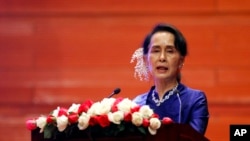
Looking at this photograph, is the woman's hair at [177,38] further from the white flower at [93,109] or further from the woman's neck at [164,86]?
the white flower at [93,109]

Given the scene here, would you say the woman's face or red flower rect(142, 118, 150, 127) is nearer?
red flower rect(142, 118, 150, 127)

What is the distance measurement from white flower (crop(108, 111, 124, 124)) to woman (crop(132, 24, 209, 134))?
1.67ft

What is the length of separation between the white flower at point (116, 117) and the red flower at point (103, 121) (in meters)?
0.01

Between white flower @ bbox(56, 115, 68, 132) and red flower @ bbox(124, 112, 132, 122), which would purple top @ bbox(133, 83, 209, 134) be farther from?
white flower @ bbox(56, 115, 68, 132)

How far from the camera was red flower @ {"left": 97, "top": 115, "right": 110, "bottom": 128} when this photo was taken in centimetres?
163

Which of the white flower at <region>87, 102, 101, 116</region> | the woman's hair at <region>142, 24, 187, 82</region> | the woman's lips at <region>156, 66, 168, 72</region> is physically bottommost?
the white flower at <region>87, 102, 101, 116</region>

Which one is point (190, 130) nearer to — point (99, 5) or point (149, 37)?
point (149, 37)

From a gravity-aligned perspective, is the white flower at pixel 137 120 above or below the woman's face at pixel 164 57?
below

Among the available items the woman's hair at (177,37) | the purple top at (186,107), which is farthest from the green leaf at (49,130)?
the woman's hair at (177,37)

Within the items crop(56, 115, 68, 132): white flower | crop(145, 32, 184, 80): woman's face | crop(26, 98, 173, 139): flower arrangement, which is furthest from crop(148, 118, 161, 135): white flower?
crop(145, 32, 184, 80): woman's face

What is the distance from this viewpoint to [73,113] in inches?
66.8

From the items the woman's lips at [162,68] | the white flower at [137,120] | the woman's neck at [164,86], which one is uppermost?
the woman's lips at [162,68]

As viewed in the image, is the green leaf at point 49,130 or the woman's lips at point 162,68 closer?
the green leaf at point 49,130

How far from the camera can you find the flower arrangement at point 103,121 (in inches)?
64.4
